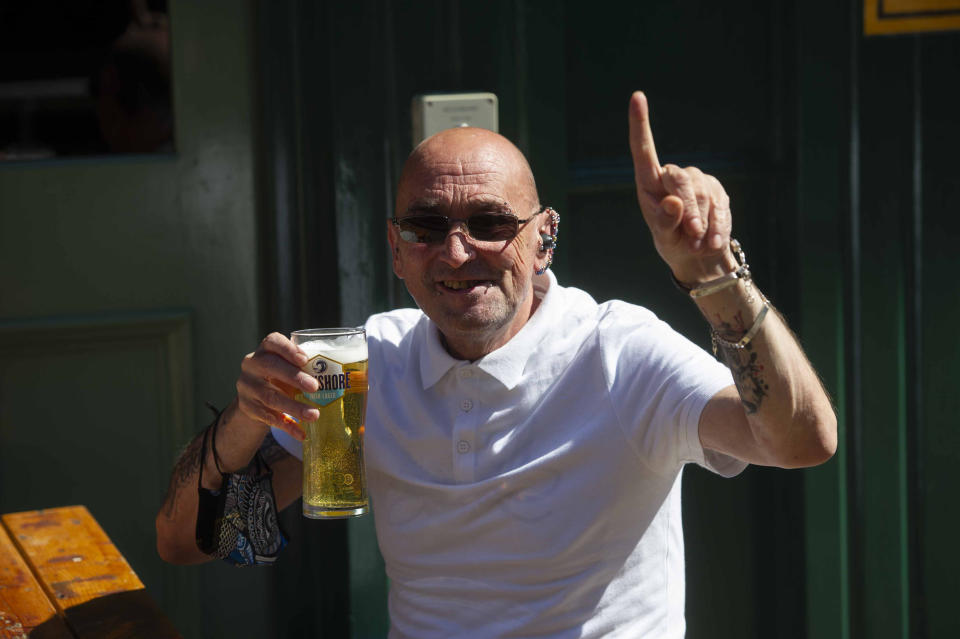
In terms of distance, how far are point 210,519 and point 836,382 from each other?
1.84m

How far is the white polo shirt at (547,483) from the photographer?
2.11 meters

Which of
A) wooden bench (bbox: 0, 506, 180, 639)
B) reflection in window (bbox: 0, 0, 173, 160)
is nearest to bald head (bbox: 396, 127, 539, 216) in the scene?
wooden bench (bbox: 0, 506, 180, 639)

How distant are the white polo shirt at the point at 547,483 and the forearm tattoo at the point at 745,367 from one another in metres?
0.23

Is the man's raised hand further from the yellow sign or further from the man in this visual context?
the yellow sign

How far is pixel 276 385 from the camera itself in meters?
1.97

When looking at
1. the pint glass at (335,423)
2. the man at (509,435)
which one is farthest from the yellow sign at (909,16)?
the pint glass at (335,423)

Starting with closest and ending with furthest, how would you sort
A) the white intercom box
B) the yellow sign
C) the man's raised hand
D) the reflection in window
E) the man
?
the man's raised hand → the man → the white intercom box → the reflection in window → the yellow sign

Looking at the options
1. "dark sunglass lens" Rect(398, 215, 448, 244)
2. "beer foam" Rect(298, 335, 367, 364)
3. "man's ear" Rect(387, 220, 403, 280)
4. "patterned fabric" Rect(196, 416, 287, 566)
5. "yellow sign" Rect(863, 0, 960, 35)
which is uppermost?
"yellow sign" Rect(863, 0, 960, 35)

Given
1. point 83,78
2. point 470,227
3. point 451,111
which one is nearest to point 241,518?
point 470,227

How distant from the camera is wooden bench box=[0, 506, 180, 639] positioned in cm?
195

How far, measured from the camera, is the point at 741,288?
1.73 metres

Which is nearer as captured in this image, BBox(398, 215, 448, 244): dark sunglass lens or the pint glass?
the pint glass

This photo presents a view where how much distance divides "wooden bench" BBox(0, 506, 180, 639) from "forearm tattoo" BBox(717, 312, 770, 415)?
1048mm

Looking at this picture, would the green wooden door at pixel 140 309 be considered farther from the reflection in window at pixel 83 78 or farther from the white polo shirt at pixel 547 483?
the white polo shirt at pixel 547 483
